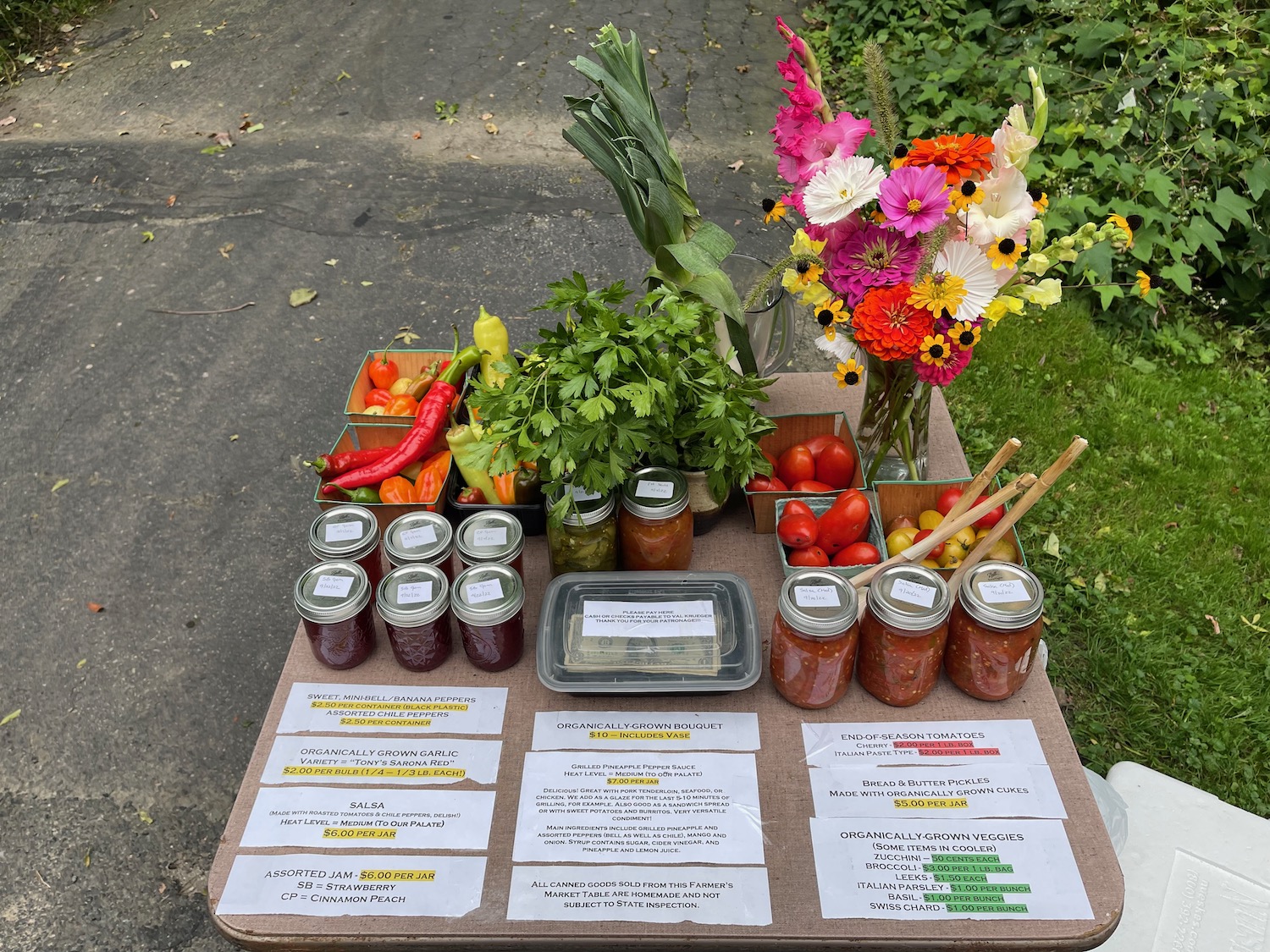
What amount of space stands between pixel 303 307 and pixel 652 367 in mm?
2871

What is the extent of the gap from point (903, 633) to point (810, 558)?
304 mm

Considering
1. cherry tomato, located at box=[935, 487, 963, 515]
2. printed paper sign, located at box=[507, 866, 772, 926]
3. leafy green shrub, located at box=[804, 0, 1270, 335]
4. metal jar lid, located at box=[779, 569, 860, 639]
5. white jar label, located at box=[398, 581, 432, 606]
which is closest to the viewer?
printed paper sign, located at box=[507, 866, 772, 926]

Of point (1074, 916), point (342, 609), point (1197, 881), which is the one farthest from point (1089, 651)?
point (342, 609)

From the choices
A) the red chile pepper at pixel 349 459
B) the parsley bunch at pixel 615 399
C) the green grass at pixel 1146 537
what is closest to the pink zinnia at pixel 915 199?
the parsley bunch at pixel 615 399

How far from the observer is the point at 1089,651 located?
2650 millimetres

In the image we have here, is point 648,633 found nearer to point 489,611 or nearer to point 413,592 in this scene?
point 489,611

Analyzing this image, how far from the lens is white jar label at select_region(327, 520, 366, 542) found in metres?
1.58

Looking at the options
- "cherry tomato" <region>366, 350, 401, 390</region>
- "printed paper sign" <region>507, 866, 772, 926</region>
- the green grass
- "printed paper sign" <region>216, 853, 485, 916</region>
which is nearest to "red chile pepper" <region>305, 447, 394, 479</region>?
"cherry tomato" <region>366, 350, 401, 390</region>

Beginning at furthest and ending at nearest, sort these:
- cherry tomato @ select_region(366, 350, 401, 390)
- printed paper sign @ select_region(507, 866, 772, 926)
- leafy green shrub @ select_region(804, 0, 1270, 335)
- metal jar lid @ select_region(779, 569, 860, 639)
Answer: leafy green shrub @ select_region(804, 0, 1270, 335) → cherry tomato @ select_region(366, 350, 401, 390) → metal jar lid @ select_region(779, 569, 860, 639) → printed paper sign @ select_region(507, 866, 772, 926)

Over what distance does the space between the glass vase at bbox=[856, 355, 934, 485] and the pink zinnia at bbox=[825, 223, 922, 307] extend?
0.19 meters

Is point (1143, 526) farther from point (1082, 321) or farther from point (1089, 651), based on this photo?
point (1082, 321)

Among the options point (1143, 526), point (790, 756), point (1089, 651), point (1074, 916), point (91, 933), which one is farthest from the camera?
point (1143, 526)

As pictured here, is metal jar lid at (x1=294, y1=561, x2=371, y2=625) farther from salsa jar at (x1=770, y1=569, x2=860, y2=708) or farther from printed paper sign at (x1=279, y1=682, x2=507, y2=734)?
salsa jar at (x1=770, y1=569, x2=860, y2=708)

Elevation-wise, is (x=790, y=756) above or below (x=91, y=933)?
above
